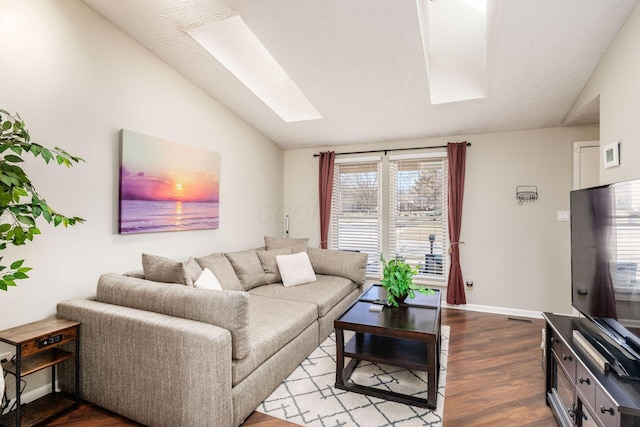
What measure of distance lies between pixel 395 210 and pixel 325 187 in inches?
43.5

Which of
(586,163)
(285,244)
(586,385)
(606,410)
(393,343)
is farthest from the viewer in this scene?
(285,244)

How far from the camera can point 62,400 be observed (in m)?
2.07

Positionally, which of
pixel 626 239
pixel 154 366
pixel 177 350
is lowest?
pixel 154 366

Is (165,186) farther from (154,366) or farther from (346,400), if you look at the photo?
(346,400)

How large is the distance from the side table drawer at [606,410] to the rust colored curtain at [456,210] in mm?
2739

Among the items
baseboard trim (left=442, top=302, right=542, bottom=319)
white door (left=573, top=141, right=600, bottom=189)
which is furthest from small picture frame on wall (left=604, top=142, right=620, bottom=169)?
baseboard trim (left=442, top=302, right=542, bottom=319)

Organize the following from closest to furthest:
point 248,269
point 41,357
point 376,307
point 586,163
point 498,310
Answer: point 41,357, point 376,307, point 248,269, point 586,163, point 498,310

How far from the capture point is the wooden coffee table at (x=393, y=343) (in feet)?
6.77

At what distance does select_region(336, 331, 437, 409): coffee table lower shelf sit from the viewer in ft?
6.91

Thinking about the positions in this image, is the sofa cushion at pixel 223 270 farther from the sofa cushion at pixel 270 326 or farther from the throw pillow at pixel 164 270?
the throw pillow at pixel 164 270

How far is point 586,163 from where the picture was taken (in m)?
3.59

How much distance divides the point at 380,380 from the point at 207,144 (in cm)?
295

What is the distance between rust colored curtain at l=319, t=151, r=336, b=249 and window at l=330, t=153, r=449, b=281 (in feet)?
0.38

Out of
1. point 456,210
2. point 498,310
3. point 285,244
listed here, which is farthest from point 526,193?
point 285,244
